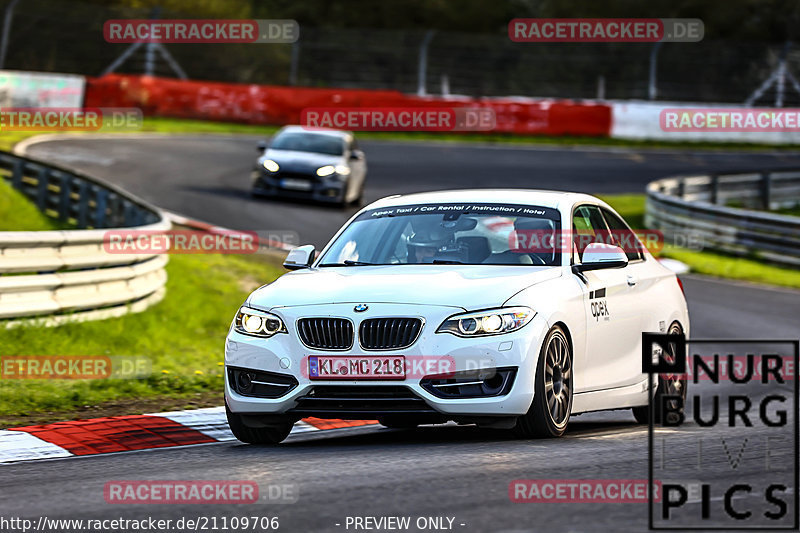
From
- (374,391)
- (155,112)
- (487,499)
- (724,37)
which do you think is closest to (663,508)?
(487,499)

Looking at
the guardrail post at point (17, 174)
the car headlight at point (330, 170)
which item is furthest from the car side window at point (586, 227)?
the car headlight at point (330, 170)

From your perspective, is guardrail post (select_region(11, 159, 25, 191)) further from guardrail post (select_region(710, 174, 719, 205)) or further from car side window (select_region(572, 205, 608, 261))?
guardrail post (select_region(710, 174, 719, 205))

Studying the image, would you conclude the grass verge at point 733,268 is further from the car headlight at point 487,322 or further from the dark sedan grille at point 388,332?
the dark sedan grille at point 388,332

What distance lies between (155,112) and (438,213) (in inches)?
1268

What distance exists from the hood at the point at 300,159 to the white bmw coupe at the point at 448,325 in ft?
55.7

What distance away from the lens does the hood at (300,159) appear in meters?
26.2

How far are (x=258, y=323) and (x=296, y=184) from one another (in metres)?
18.3

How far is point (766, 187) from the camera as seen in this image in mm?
30766

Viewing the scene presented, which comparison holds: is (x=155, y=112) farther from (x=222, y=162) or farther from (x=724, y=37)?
(x=724, y=37)

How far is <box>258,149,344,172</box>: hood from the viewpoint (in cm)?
2625

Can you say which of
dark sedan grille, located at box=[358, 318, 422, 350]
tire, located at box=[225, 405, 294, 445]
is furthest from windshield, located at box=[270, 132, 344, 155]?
dark sedan grille, located at box=[358, 318, 422, 350]

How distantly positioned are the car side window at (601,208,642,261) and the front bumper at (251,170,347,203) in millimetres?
16672

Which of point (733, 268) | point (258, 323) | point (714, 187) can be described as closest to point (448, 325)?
point (258, 323)

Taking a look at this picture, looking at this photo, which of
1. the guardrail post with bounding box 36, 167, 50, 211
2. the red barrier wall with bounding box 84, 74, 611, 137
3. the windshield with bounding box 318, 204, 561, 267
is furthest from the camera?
the red barrier wall with bounding box 84, 74, 611, 137
